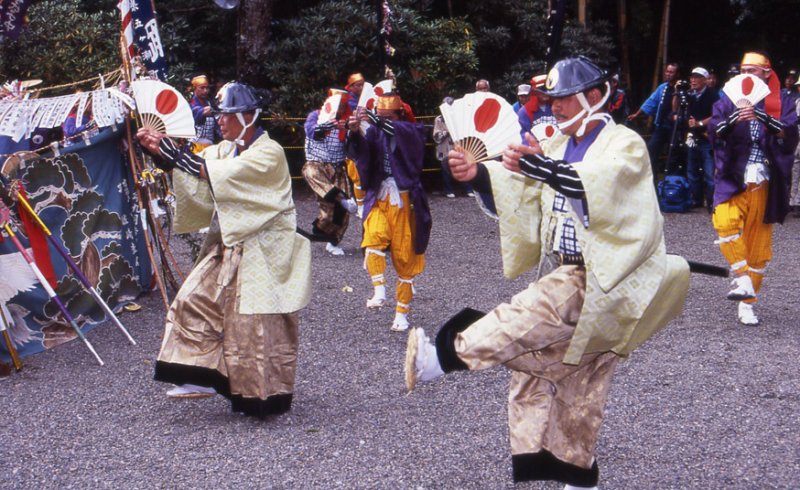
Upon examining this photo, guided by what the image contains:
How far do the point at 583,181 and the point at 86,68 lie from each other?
434 inches

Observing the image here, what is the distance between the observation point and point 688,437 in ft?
14.4

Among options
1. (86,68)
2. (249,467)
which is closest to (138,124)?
(249,467)

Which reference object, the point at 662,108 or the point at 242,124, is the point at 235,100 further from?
the point at 662,108

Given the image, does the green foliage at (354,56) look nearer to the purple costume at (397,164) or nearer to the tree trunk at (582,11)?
the tree trunk at (582,11)

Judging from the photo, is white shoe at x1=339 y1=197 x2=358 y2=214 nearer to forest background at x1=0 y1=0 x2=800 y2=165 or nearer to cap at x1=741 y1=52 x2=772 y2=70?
forest background at x1=0 y1=0 x2=800 y2=165

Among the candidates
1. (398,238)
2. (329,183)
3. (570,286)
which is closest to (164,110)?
(398,238)

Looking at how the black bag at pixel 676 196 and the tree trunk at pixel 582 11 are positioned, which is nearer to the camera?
the black bag at pixel 676 196

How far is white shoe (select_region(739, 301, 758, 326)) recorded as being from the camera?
258 inches

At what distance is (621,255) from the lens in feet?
10.6

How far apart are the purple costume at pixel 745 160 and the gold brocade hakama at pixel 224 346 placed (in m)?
3.66

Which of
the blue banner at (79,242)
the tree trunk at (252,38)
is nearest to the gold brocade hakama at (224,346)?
the blue banner at (79,242)

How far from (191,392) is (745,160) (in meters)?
Answer: 4.24

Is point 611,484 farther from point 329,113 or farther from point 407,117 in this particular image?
point 407,117

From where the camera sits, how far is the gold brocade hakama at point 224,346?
4.64 meters
